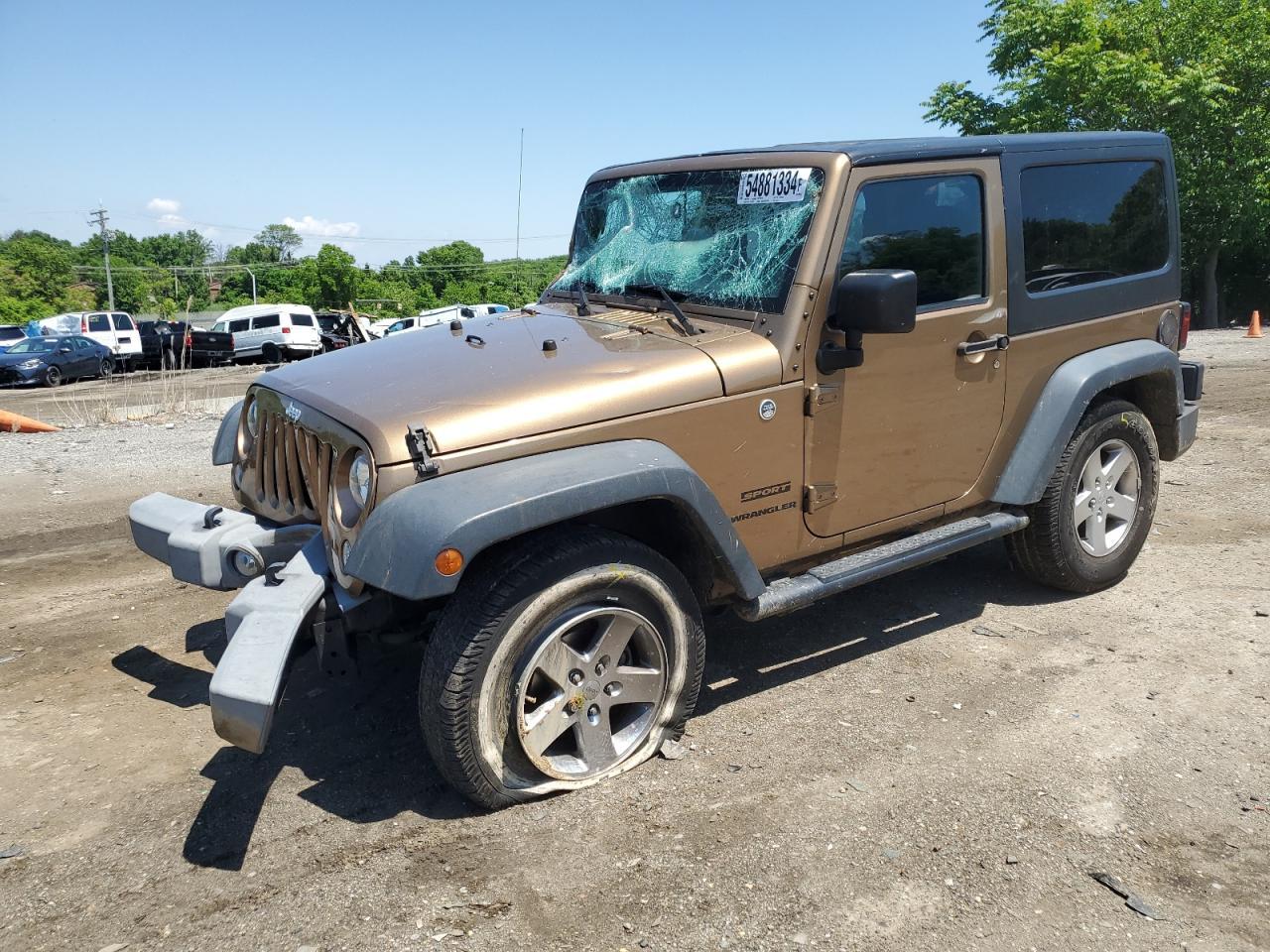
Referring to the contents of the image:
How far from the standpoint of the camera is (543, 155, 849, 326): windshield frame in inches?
139

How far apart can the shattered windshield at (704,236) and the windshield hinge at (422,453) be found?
136 cm

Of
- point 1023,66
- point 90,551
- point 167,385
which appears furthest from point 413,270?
point 90,551

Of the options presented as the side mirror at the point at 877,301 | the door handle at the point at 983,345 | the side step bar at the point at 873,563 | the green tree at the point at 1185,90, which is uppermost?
the green tree at the point at 1185,90

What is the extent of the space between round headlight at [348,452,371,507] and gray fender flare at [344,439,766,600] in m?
0.11

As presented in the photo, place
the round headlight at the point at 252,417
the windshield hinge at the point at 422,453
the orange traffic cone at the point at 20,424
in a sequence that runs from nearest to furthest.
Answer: the windshield hinge at the point at 422,453
the round headlight at the point at 252,417
the orange traffic cone at the point at 20,424

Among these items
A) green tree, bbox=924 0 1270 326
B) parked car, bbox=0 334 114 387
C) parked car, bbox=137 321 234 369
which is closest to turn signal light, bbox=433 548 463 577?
parked car, bbox=0 334 114 387

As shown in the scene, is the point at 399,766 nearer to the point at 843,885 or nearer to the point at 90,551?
the point at 843,885

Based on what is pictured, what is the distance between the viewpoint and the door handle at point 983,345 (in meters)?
4.00

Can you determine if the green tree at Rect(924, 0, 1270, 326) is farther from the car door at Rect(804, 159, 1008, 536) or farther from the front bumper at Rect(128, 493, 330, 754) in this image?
the front bumper at Rect(128, 493, 330, 754)

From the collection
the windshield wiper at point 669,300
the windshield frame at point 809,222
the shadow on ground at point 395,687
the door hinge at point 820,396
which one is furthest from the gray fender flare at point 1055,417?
the windshield wiper at point 669,300

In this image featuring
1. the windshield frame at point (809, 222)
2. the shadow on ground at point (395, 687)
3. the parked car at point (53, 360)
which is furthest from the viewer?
the parked car at point (53, 360)

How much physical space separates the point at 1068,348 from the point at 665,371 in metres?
2.22

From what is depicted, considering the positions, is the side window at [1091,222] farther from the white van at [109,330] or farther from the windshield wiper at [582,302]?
the white van at [109,330]

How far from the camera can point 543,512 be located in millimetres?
2834
